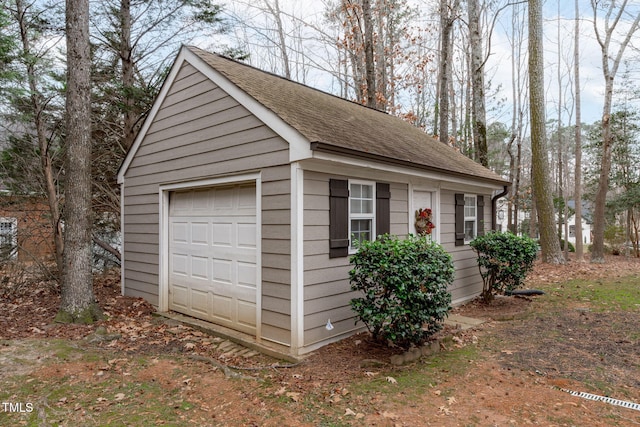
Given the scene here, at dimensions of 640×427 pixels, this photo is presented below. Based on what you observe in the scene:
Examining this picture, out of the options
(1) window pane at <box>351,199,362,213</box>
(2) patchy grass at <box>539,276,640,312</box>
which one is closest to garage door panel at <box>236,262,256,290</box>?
(1) window pane at <box>351,199,362,213</box>

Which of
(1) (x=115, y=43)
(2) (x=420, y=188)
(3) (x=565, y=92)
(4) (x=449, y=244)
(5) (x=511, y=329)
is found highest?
(3) (x=565, y=92)

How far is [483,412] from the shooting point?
3.50m

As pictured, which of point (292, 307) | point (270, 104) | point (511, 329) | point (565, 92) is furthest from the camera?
point (565, 92)

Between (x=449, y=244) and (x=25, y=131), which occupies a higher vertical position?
(x=25, y=131)

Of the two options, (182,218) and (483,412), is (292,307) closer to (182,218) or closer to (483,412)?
(483,412)

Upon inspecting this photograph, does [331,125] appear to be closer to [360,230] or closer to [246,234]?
[360,230]

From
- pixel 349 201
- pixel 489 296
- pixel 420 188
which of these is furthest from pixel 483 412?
pixel 489 296

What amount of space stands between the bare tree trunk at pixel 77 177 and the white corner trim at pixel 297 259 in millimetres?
3810

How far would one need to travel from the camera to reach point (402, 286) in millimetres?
4441

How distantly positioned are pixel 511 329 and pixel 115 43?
11795 millimetres

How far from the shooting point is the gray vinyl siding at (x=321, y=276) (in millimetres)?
4926

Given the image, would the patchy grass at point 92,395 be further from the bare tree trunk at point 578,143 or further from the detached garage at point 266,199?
the bare tree trunk at point 578,143

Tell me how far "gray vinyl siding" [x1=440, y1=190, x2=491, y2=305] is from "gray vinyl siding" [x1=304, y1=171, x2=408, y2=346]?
3.15 metres

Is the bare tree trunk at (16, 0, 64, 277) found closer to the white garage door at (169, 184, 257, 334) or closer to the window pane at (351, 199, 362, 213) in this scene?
the white garage door at (169, 184, 257, 334)
